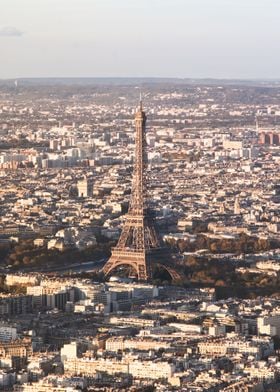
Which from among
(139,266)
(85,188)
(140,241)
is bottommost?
(85,188)

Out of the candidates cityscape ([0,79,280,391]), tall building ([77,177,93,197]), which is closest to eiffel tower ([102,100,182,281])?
cityscape ([0,79,280,391])

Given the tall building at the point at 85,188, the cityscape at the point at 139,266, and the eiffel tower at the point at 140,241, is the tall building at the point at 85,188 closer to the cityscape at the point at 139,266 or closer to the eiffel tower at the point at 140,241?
the cityscape at the point at 139,266

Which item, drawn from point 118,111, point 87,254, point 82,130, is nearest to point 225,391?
point 87,254

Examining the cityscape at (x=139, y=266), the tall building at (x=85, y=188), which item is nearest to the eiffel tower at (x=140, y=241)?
the cityscape at (x=139, y=266)

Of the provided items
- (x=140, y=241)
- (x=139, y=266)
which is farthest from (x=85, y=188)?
(x=139, y=266)

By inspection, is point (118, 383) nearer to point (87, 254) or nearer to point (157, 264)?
point (157, 264)

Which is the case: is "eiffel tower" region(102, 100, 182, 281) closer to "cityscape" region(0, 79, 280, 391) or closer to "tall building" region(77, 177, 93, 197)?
"cityscape" region(0, 79, 280, 391)

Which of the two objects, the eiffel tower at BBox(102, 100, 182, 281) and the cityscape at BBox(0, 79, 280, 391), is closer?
the cityscape at BBox(0, 79, 280, 391)

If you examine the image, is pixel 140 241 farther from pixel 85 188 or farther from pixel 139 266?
pixel 85 188
